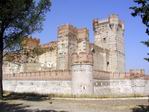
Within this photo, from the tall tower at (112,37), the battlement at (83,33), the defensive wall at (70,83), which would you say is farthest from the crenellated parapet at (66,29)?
the tall tower at (112,37)

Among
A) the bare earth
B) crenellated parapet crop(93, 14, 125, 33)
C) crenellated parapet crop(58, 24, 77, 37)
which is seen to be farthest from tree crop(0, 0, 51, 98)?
crenellated parapet crop(93, 14, 125, 33)

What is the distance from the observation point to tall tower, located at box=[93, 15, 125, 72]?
46.3 metres

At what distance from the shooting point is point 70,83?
3256cm

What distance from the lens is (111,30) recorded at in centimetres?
4644

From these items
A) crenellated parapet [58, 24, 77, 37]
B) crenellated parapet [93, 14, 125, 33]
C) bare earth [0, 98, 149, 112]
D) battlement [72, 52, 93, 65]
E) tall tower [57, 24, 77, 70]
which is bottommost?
bare earth [0, 98, 149, 112]

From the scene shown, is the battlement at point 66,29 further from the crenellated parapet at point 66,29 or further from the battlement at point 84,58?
the battlement at point 84,58

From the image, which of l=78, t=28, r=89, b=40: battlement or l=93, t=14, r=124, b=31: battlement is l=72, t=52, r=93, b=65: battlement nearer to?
l=78, t=28, r=89, b=40: battlement

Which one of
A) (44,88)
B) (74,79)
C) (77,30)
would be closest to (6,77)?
(44,88)

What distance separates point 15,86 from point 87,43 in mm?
11567

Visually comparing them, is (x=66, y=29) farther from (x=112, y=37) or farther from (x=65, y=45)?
(x=112, y=37)

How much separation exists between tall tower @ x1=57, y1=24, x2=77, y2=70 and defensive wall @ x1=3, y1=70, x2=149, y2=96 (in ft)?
13.4

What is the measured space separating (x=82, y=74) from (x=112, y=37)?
1689 cm

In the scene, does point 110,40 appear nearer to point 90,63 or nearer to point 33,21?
point 90,63

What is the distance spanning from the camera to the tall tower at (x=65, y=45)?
127 feet
